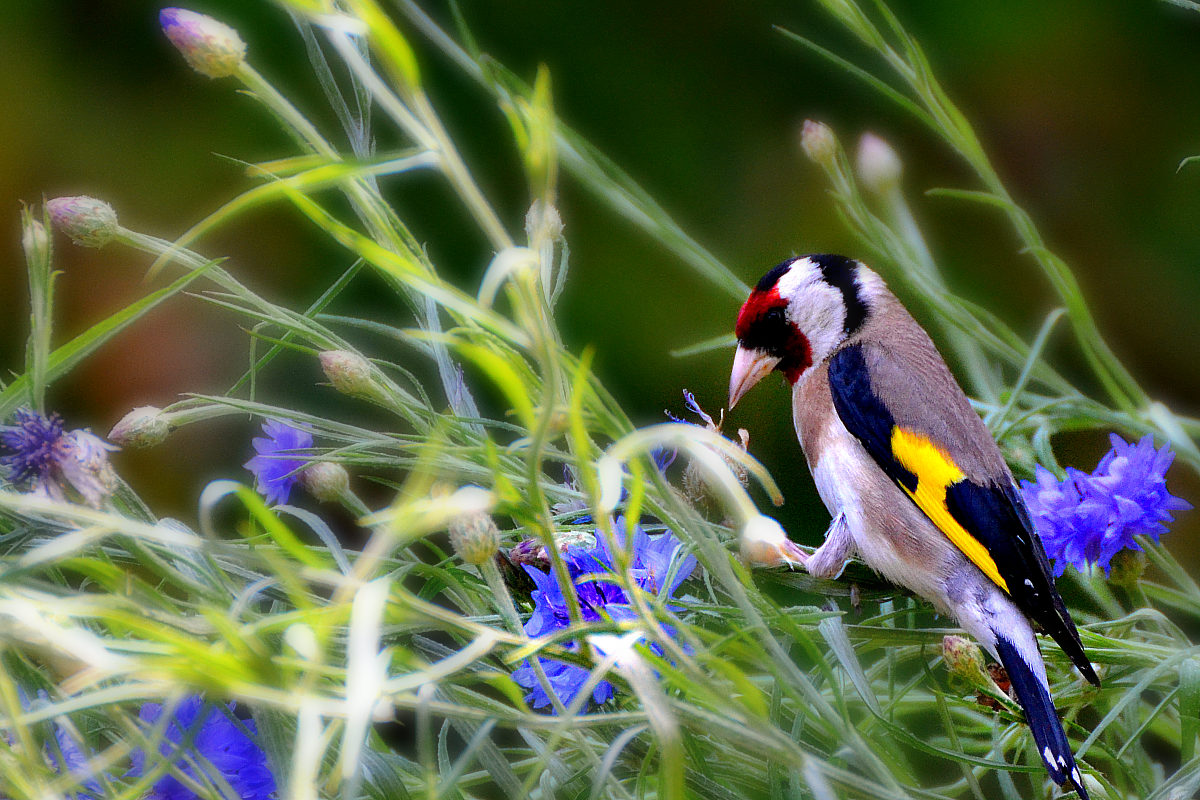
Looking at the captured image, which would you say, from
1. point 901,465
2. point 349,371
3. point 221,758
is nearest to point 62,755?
point 221,758

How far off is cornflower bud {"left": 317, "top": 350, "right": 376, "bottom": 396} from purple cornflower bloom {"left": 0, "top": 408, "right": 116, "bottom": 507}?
0.09 meters

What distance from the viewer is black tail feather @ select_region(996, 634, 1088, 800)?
485 millimetres

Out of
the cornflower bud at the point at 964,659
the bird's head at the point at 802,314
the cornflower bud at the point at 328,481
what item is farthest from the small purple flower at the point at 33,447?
the bird's head at the point at 802,314

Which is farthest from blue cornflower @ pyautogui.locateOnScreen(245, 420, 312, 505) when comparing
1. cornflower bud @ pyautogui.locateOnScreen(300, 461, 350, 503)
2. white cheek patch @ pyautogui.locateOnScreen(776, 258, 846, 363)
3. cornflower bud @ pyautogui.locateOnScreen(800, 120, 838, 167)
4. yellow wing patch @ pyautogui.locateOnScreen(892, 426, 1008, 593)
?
white cheek patch @ pyautogui.locateOnScreen(776, 258, 846, 363)

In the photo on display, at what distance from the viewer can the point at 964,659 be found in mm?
517

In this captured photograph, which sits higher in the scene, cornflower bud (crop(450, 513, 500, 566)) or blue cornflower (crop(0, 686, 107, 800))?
cornflower bud (crop(450, 513, 500, 566))

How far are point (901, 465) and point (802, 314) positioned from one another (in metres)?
0.21

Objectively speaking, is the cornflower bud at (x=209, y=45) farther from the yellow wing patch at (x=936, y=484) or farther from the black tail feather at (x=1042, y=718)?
the yellow wing patch at (x=936, y=484)

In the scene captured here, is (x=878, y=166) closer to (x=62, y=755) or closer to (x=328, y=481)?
(x=328, y=481)

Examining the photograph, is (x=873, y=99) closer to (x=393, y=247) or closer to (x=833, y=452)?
(x=833, y=452)

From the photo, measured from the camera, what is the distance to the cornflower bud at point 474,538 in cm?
38

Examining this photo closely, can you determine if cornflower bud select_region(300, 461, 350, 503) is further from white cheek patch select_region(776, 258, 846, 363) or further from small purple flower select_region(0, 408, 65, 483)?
white cheek patch select_region(776, 258, 846, 363)

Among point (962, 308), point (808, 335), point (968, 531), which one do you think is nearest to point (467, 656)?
point (962, 308)

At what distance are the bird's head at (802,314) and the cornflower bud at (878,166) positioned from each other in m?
0.28
